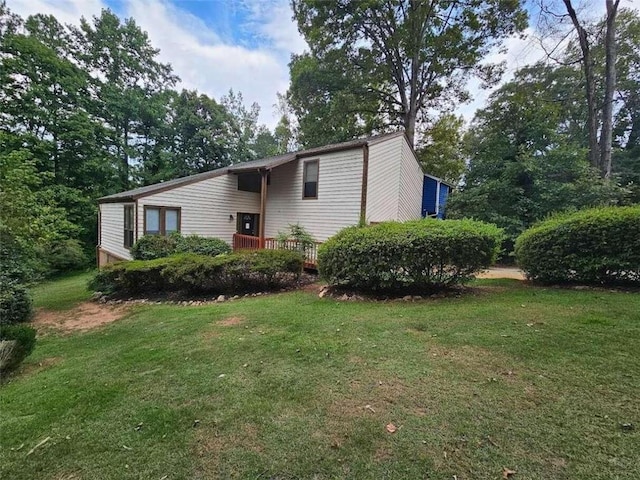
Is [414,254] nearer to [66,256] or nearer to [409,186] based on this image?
[409,186]

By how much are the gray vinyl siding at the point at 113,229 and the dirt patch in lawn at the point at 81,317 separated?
18.5 feet

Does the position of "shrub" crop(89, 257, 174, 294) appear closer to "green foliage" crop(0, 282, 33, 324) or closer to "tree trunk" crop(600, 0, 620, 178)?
"green foliage" crop(0, 282, 33, 324)

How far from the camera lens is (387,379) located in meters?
2.93

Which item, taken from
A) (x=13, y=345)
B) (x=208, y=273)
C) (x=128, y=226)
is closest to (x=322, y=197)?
(x=208, y=273)

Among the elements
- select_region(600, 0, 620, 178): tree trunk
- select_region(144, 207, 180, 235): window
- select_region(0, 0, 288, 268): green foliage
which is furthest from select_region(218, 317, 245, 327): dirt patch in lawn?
select_region(600, 0, 620, 178): tree trunk

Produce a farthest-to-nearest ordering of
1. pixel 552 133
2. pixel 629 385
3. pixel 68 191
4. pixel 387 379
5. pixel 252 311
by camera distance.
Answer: pixel 68 191 → pixel 552 133 → pixel 252 311 → pixel 387 379 → pixel 629 385

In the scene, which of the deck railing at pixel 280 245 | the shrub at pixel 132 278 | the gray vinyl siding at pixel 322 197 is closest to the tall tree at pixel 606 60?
the gray vinyl siding at pixel 322 197

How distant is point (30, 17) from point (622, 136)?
38.9 m

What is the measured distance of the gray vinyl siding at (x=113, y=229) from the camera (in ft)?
45.4

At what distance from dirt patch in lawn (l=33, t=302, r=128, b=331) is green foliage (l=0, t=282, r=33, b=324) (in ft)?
0.95

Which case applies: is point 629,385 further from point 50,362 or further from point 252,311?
point 50,362

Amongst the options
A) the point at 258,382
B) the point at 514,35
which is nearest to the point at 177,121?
the point at 514,35

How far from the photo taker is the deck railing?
1053cm

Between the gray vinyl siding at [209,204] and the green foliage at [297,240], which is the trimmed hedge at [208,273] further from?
the gray vinyl siding at [209,204]
